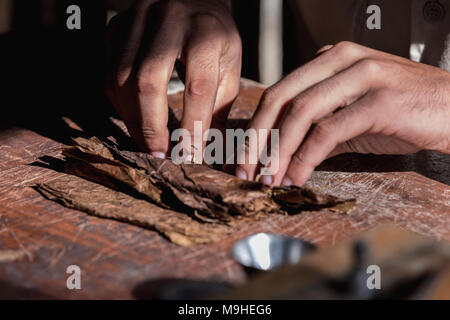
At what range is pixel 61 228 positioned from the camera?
1.01 meters

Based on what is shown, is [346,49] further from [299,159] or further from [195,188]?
[195,188]

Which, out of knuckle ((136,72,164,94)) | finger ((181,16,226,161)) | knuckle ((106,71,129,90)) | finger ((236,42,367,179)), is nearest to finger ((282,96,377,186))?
finger ((236,42,367,179))

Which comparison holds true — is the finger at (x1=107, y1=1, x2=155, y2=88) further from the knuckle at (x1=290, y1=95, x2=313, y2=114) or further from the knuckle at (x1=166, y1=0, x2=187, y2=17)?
the knuckle at (x1=290, y1=95, x2=313, y2=114)

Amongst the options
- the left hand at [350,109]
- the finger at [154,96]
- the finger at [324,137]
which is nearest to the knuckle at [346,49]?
the left hand at [350,109]

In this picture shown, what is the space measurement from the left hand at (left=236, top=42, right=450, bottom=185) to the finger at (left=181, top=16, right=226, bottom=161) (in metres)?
0.13

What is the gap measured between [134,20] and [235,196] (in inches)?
25.1

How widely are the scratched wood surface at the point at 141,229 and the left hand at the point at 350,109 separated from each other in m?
0.09

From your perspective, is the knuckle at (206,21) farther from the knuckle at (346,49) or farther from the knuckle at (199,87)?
the knuckle at (346,49)

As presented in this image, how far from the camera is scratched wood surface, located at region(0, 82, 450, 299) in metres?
0.85

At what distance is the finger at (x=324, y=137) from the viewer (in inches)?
46.1

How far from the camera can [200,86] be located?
4.25 ft

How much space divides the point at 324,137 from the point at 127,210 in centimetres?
45
